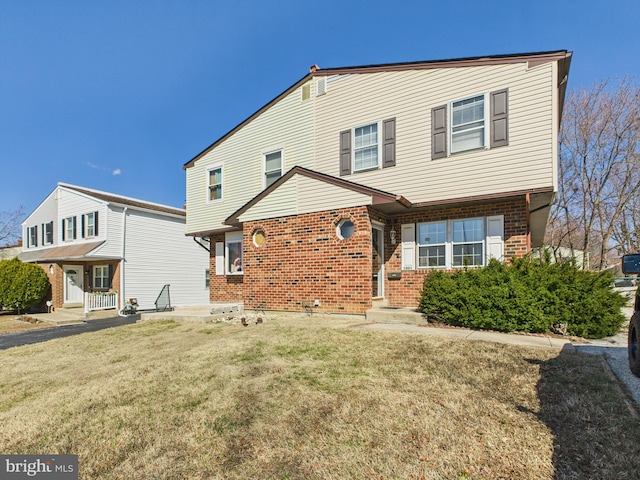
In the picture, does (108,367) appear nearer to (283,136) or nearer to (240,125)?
(283,136)

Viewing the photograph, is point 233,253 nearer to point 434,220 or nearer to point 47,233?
point 434,220

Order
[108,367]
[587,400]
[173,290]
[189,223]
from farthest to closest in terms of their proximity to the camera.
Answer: [173,290] → [189,223] → [108,367] → [587,400]

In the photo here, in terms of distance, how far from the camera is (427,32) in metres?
11.3

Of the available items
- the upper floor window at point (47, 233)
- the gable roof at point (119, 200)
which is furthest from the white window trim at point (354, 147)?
the upper floor window at point (47, 233)

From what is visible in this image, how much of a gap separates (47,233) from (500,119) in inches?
1033

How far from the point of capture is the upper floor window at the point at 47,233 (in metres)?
21.3

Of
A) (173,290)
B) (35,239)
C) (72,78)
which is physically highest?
(72,78)

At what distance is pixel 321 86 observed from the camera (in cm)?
1162

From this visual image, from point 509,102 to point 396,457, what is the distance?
8.73 m

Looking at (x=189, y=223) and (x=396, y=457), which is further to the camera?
(x=189, y=223)

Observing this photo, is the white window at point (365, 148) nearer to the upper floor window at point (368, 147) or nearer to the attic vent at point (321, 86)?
the upper floor window at point (368, 147)

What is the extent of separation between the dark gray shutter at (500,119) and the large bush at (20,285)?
77.6 feet

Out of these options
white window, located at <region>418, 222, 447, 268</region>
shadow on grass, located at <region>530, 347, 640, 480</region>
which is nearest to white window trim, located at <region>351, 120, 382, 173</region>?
white window, located at <region>418, 222, 447, 268</region>

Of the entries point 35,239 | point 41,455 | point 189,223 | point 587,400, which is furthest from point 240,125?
point 35,239
